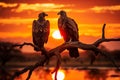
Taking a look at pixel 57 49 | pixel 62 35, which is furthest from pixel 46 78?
pixel 57 49

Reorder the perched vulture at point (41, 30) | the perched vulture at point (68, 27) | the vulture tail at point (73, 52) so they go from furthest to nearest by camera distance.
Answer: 1. the perched vulture at point (41, 30)
2. the perched vulture at point (68, 27)
3. the vulture tail at point (73, 52)

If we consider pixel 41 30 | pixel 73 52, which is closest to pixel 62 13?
pixel 41 30

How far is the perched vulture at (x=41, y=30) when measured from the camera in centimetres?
1393

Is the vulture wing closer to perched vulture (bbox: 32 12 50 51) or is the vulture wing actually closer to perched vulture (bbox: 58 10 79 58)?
perched vulture (bbox: 32 12 50 51)

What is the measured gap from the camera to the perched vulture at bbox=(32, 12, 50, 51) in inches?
548

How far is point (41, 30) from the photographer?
13977 millimetres

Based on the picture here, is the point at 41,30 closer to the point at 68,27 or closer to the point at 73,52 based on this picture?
the point at 68,27

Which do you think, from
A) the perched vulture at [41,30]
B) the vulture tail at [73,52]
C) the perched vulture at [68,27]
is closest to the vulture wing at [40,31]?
the perched vulture at [41,30]

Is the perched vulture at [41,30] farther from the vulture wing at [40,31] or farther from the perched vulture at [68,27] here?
the perched vulture at [68,27]

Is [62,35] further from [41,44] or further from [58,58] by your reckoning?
[58,58]

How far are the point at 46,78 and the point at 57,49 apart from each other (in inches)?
1038

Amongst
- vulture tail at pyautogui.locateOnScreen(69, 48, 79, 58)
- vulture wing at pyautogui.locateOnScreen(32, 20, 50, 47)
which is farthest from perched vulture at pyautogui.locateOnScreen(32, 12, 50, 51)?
vulture tail at pyautogui.locateOnScreen(69, 48, 79, 58)

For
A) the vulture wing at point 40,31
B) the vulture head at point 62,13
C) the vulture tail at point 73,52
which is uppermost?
the vulture head at point 62,13

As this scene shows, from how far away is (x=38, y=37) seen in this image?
552 inches
